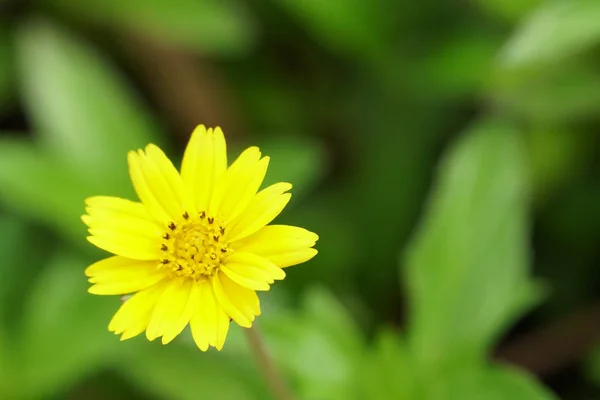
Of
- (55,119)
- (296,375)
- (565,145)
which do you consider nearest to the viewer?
(296,375)

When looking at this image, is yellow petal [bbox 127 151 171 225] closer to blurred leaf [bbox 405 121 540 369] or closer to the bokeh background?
the bokeh background

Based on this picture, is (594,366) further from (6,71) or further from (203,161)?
(6,71)

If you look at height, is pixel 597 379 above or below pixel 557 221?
below

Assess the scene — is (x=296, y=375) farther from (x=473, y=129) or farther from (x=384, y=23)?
(x=384, y=23)

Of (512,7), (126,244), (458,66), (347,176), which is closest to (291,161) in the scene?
(347,176)

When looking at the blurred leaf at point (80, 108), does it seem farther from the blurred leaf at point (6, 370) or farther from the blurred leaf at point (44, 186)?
the blurred leaf at point (6, 370)

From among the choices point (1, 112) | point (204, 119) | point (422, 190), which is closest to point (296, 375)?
point (422, 190)

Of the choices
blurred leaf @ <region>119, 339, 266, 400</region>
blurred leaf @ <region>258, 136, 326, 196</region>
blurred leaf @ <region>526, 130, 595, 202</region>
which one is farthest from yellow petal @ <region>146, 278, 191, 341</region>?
blurred leaf @ <region>526, 130, 595, 202</region>

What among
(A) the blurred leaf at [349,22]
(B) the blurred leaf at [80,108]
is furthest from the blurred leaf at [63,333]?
(A) the blurred leaf at [349,22]
